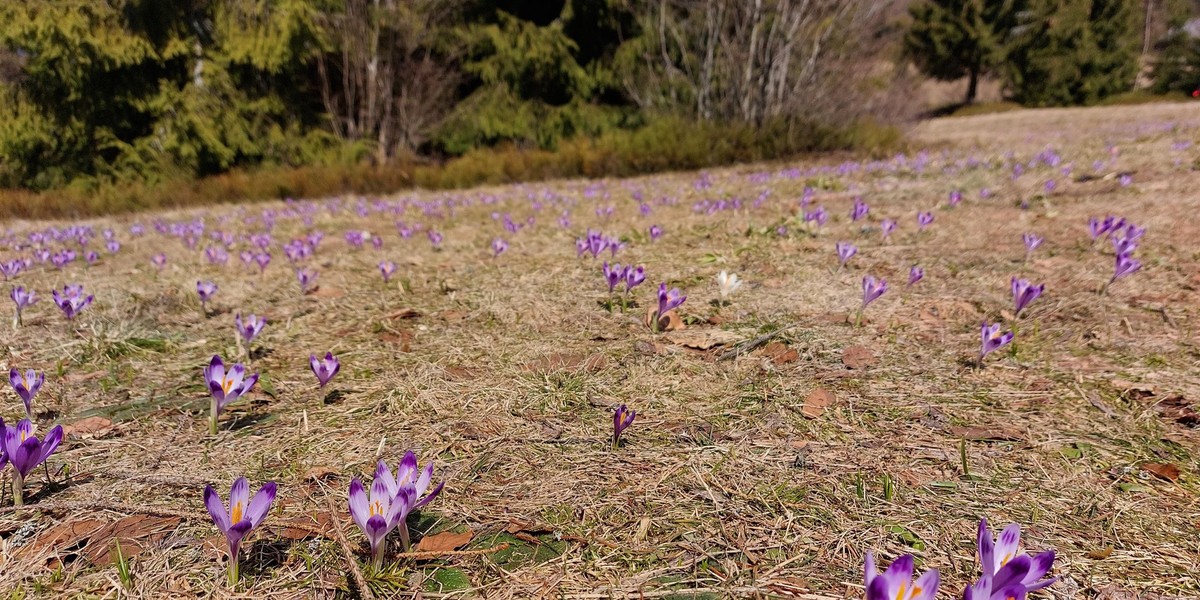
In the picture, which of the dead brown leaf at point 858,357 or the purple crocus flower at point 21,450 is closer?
the purple crocus flower at point 21,450

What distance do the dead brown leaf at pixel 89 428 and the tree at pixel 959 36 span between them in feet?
162

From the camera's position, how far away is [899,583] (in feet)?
3.38

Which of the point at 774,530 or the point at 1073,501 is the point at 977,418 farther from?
the point at 774,530

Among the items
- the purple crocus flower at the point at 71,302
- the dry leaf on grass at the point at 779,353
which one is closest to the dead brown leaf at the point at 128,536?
the purple crocus flower at the point at 71,302

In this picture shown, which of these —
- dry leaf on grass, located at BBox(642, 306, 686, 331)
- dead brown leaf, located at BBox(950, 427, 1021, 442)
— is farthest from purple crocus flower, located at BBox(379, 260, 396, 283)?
dead brown leaf, located at BBox(950, 427, 1021, 442)

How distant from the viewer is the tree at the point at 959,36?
38.7 m

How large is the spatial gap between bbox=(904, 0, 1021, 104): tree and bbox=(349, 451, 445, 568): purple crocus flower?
161 feet

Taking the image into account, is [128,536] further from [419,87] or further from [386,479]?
[419,87]

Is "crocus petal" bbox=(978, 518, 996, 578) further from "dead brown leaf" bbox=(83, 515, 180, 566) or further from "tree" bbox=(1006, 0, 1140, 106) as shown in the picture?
"tree" bbox=(1006, 0, 1140, 106)

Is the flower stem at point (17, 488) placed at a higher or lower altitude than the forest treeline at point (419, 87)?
lower

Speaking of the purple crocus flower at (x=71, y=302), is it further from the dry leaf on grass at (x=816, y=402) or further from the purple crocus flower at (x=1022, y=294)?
the purple crocus flower at (x=1022, y=294)

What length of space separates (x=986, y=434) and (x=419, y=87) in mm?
17688

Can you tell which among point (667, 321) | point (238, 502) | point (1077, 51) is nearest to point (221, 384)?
point (238, 502)

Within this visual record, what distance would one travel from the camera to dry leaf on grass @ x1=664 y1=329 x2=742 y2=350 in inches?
106
